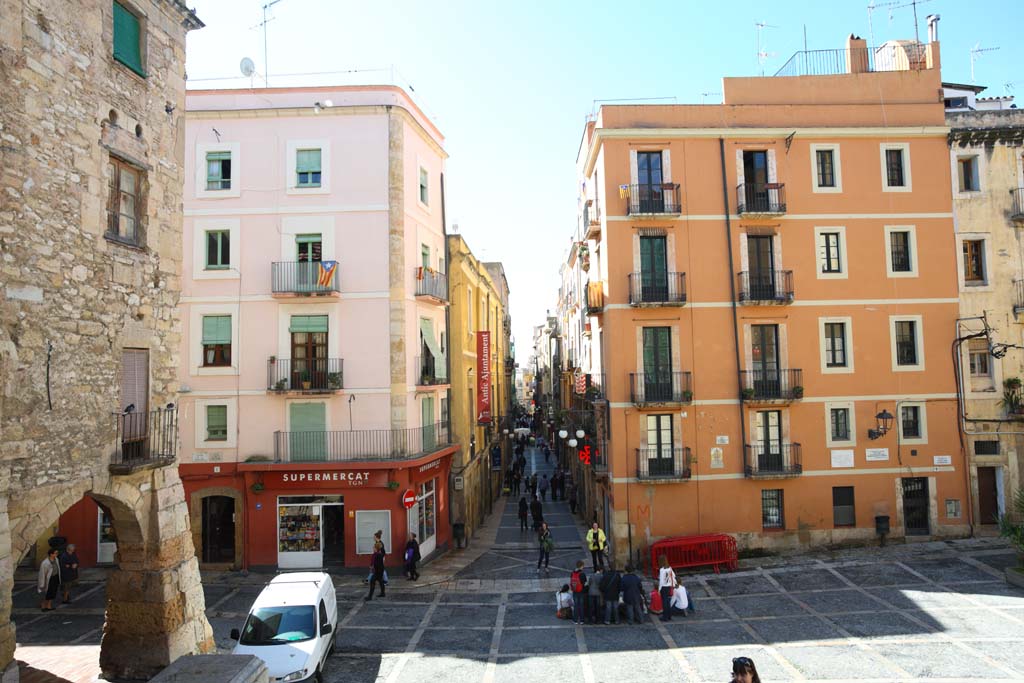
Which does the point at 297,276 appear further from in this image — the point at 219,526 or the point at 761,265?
the point at 761,265

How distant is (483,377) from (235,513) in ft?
38.6

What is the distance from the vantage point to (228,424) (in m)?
23.1

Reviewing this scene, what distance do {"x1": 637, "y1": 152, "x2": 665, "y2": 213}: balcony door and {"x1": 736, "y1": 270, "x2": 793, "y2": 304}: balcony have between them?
12.5 feet

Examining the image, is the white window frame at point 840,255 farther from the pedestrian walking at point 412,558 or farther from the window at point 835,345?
the pedestrian walking at point 412,558

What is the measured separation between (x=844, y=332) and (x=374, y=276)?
16.6 metres

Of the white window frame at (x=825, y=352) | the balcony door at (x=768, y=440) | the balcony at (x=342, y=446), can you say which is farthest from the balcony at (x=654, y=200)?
the balcony at (x=342, y=446)

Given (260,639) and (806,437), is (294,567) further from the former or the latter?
(806,437)

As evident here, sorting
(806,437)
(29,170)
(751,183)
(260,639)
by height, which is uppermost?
(751,183)

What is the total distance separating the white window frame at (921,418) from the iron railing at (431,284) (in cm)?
1687

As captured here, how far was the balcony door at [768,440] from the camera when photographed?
23078mm

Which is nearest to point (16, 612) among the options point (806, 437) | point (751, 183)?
point (806, 437)

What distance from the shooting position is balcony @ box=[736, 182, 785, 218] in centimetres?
2342

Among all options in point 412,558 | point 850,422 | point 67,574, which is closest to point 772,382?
point 850,422

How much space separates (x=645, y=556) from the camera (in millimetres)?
22375
